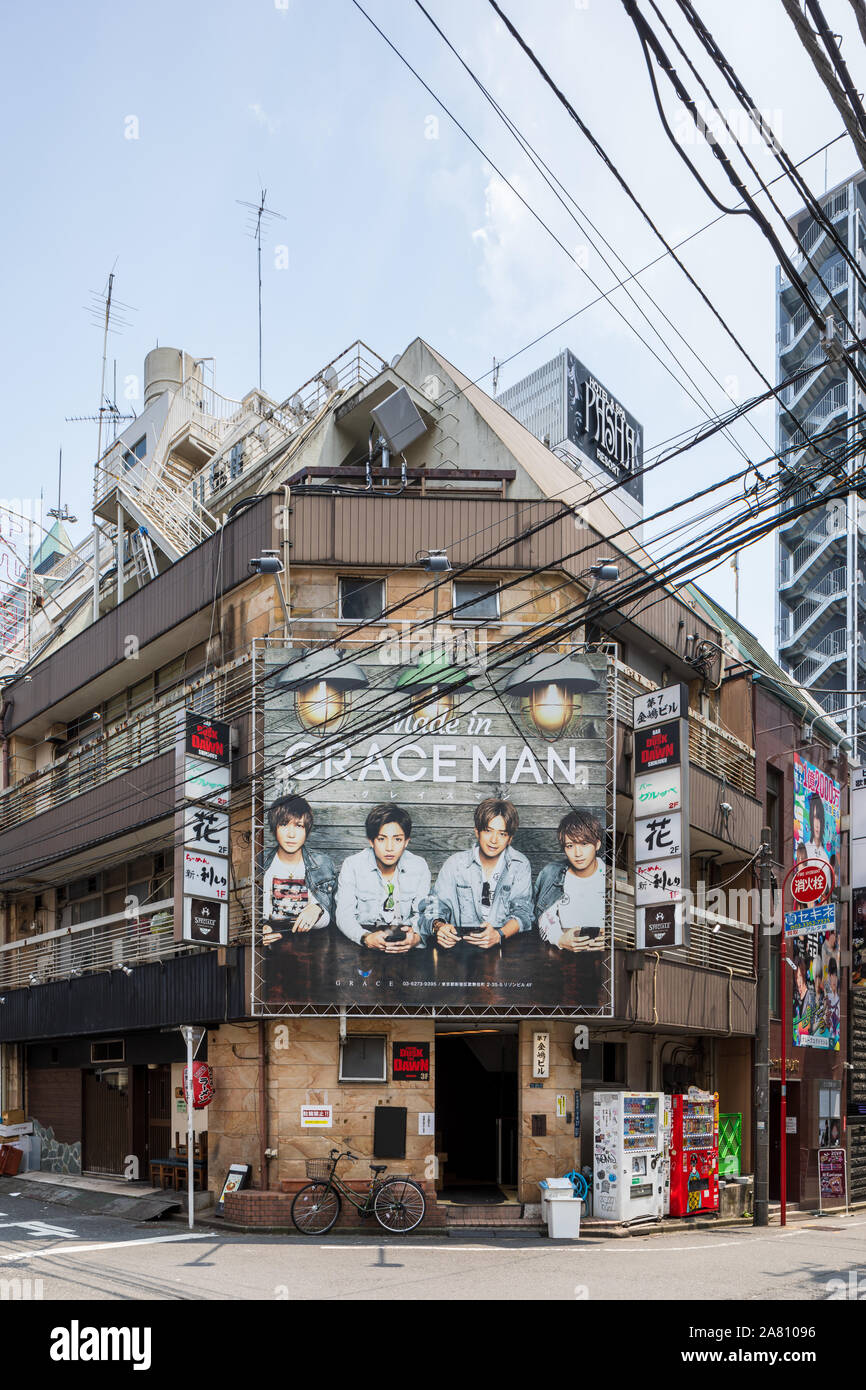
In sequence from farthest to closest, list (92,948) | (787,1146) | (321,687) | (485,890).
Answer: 1. (787,1146)
2. (92,948)
3. (321,687)
4. (485,890)

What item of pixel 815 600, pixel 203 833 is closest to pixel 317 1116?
pixel 203 833

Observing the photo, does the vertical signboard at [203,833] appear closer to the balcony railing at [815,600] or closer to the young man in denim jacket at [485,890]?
the young man in denim jacket at [485,890]

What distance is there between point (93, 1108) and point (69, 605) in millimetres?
17494

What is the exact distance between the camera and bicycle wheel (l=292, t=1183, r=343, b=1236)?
19219 millimetres

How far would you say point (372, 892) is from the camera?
67.4ft

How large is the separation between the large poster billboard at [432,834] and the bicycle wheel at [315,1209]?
9.37 ft

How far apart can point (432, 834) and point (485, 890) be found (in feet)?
4.27

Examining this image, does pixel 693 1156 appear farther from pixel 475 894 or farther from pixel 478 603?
pixel 478 603

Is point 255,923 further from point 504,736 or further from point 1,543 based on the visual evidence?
point 1,543

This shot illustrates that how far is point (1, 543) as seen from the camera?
40969 mm

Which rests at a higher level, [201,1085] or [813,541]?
[813,541]

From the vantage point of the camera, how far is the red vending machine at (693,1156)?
22375mm

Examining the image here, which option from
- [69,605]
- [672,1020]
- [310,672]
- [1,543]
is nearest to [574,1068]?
[672,1020]

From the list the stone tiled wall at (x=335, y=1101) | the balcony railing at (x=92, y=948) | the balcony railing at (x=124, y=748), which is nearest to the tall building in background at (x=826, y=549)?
→ the balcony railing at (x=124, y=748)
